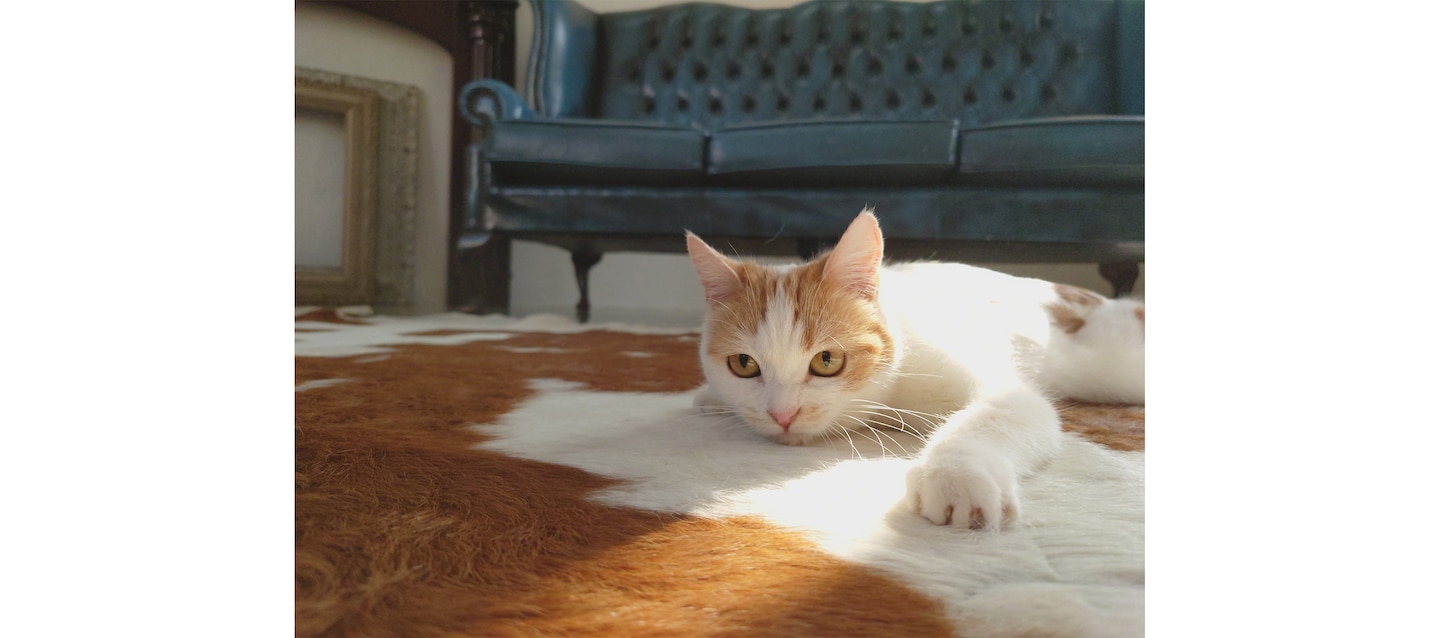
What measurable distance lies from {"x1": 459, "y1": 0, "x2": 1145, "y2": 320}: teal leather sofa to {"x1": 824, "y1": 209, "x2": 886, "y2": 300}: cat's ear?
1110mm

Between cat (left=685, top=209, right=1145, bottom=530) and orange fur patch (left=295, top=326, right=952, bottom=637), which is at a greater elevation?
cat (left=685, top=209, right=1145, bottom=530)

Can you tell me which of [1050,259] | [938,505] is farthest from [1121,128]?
[938,505]

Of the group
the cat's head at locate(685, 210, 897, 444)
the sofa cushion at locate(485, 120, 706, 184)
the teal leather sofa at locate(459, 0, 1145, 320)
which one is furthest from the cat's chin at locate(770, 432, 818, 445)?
the sofa cushion at locate(485, 120, 706, 184)

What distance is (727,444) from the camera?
2.59 feet

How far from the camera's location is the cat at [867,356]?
719 millimetres

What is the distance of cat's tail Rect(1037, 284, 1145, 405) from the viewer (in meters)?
1.03

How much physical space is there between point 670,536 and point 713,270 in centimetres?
41

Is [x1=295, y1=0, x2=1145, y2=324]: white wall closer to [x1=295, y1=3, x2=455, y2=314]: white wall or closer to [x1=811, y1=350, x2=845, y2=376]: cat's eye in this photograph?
[x1=295, y1=3, x2=455, y2=314]: white wall

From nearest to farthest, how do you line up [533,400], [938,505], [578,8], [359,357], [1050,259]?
[938,505]
[533,400]
[359,357]
[1050,259]
[578,8]

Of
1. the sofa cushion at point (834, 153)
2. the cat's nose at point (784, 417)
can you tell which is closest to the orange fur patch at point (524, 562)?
the cat's nose at point (784, 417)

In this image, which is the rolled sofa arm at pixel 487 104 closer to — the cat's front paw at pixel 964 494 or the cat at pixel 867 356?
the cat at pixel 867 356

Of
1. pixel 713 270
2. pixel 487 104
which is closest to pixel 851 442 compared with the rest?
pixel 713 270
